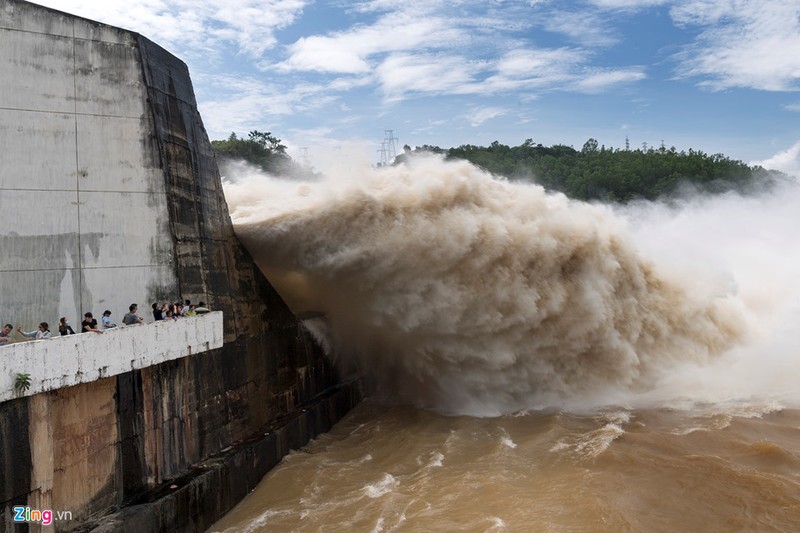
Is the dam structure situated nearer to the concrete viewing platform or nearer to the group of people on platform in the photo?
the concrete viewing platform

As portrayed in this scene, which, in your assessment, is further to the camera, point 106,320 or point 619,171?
point 619,171

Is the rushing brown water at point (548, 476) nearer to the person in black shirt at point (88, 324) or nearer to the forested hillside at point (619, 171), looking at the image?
the person in black shirt at point (88, 324)

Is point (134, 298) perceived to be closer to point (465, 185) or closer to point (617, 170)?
point (465, 185)
